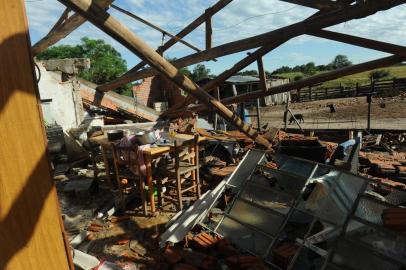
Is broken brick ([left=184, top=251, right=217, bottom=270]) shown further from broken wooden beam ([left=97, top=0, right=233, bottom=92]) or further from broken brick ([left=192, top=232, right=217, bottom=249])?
broken wooden beam ([left=97, top=0, right=233, bottom=92])

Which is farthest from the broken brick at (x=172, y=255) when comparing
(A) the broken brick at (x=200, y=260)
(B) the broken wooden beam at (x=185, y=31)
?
(B) the broken wooden beam at (x=185, y=31)

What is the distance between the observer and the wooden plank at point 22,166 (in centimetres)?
166

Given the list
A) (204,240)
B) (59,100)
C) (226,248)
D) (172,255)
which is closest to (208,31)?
(204,240)

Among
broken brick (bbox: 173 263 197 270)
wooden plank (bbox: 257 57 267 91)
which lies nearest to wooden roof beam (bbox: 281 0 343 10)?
wooden plank (bbox: 257 57 267 91)

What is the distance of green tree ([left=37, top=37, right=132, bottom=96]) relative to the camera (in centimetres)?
3509

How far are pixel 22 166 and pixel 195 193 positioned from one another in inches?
217

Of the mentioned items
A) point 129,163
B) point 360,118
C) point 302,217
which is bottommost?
point 302,217

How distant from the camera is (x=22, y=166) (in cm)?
177

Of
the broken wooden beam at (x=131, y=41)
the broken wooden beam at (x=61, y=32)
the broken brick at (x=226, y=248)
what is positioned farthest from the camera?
the broken wooden beam at (x=61, y=32)

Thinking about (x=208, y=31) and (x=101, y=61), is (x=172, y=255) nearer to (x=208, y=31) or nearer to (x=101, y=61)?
(x=208, y=31)

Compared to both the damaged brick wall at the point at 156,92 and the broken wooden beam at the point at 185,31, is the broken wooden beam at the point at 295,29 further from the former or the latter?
the damaged brick wall at the point at 156,92

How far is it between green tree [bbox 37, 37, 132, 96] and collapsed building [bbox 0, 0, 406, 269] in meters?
28.7

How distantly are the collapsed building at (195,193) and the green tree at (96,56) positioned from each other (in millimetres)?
28735

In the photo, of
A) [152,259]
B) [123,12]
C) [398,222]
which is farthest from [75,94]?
[398,222]
